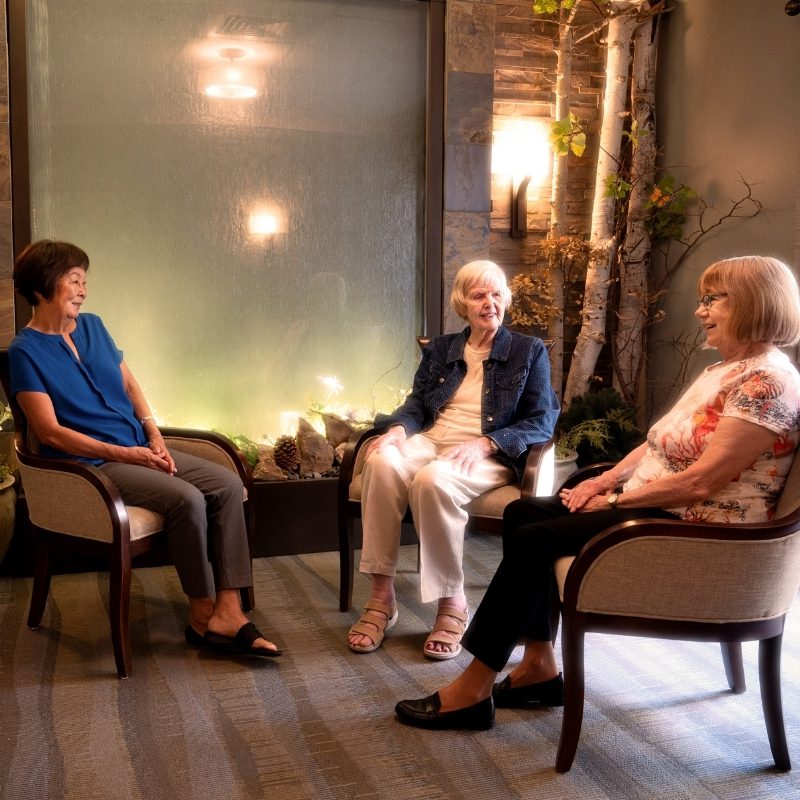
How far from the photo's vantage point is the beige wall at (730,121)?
3.95 meters

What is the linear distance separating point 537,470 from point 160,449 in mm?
1270

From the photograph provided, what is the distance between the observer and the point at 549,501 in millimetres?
2586

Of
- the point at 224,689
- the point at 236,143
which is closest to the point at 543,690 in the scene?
the point at 224,689

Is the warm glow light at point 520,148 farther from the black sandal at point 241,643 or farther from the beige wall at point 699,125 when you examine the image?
the black sandal at point 241,643

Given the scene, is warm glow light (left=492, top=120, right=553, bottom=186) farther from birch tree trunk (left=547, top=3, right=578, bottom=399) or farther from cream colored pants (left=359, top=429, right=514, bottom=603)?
cream colored pants (left=359, top=429, right=514, bottom=603)

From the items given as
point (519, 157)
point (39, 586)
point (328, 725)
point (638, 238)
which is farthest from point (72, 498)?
point (638, 238)

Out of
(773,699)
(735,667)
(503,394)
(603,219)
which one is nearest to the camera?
(773,699)

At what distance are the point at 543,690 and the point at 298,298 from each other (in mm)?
2366

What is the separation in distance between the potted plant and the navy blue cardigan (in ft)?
3.81

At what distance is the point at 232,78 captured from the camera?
4145 mm

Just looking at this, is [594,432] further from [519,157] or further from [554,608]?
[554,608]

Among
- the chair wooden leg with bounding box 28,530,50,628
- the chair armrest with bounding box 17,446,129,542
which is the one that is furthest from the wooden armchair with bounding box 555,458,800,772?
the chair wooden leg with bounding box 28,530,50,628

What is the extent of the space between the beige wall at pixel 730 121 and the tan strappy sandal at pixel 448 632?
6.92 feet

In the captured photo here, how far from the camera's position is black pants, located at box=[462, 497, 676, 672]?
2268 millimetres
